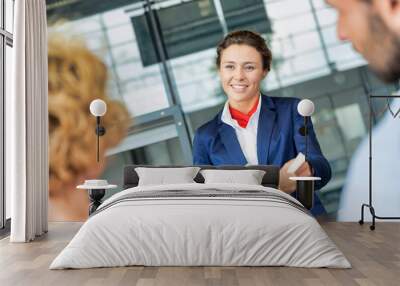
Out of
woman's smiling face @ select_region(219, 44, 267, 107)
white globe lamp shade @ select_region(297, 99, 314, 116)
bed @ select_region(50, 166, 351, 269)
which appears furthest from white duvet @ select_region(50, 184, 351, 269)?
Result: woman's smiling face @ select_region(219, 44, 267, 107)

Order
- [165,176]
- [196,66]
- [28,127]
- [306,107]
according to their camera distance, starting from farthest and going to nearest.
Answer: [196,66]
[306,107]
[165,176]
[28,127]

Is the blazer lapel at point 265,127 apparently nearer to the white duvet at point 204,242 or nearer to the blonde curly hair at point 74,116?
the blonde curly hair at point 74,116

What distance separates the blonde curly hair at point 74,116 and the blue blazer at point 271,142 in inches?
40.4

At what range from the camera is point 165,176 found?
6.91 meters

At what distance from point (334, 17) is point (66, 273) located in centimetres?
474

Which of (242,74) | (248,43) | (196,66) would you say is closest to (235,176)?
(242,74)

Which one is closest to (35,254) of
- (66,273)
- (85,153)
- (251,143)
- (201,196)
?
(66,273)

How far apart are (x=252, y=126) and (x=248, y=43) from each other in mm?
985

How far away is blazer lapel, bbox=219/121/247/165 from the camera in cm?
760

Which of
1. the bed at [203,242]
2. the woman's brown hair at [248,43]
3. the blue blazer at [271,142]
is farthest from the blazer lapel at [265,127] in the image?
the bed at [203,242]

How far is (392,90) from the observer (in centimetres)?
777

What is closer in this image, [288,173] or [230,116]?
[288,173]

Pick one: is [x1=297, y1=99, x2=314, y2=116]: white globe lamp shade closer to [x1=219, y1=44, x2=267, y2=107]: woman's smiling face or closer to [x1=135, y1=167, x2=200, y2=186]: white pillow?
[x1=219, y1=44, x2=267, y2=107]: woman's smiling face

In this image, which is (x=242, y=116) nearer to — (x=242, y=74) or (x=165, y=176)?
(x=242, y=74)
